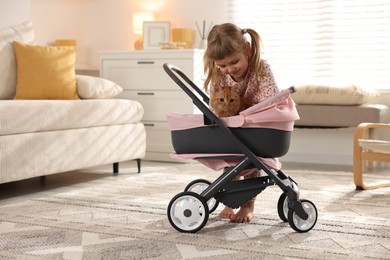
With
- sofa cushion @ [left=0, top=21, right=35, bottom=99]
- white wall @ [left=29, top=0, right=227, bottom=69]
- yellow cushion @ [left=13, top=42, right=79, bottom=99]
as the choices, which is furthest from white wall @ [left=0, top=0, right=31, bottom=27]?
yellow cushion @ [left=13, top=42, right=79, bottom=99]

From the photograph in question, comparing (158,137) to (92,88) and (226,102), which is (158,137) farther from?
(226,102)

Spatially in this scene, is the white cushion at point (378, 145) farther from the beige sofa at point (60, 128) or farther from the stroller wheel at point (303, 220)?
the beige sofa at point (60, 128)

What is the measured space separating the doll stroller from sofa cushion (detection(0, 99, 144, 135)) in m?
0.97

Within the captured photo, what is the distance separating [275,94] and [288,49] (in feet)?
8.77

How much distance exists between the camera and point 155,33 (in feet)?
16.3

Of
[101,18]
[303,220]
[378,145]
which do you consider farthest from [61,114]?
[101,18]

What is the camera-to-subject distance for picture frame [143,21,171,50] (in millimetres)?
4957

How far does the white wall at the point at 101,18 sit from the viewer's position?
4980 millimetres

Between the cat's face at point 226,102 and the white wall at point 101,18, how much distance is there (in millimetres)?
2824

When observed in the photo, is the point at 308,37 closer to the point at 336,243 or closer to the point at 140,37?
the point at 140,37

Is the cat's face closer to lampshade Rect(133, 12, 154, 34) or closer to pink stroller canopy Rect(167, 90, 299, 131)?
pink stroller canopy Rect(167, 90, 299, 131)

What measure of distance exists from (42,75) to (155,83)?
3.56ft

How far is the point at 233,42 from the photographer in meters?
2.22

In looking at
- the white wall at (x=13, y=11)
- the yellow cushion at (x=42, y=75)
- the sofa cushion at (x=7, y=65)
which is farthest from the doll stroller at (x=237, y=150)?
the white wall at (x=13, y=11)
